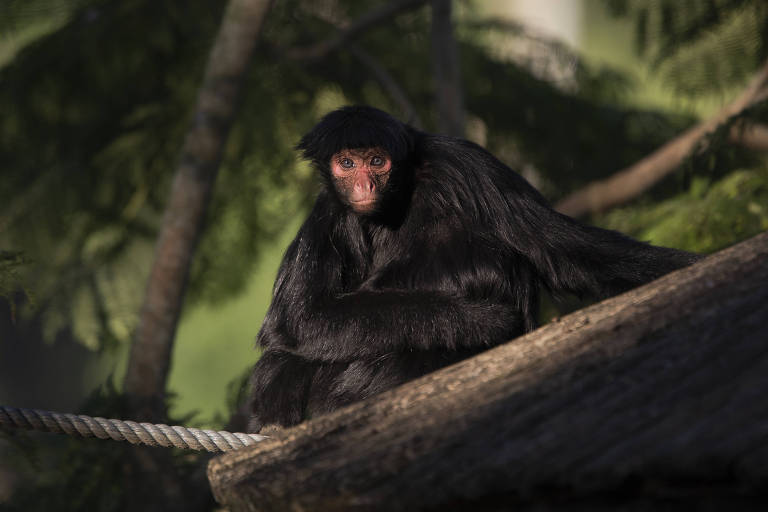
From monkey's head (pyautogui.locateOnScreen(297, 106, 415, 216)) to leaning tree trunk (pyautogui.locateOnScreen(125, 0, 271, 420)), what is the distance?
89.5 inches

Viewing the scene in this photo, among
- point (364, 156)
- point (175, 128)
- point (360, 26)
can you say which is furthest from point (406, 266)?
point (175, 128)

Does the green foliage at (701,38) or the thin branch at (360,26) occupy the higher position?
the thin branch at (360,26)

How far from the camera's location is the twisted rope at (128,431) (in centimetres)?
339

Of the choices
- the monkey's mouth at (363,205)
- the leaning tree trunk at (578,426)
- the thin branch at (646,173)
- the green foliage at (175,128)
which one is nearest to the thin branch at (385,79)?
the green foliage at (175,128)

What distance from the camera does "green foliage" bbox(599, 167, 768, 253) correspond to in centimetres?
504

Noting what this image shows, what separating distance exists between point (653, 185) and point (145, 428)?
5322 millimetres

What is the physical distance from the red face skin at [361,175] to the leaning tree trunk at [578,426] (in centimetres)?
143

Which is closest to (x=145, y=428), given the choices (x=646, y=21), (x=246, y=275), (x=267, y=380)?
(x=267, y=380)

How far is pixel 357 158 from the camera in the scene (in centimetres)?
443

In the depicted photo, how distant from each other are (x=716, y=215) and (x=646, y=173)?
235 centimetres

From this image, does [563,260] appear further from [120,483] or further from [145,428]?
[120,483]

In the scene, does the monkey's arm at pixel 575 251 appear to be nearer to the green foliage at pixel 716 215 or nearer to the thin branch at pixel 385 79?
the green foliage at pixel 716 215

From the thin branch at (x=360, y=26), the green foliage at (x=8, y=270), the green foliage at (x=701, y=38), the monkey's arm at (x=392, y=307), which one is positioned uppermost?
the thin branch at (x=360, y=26)

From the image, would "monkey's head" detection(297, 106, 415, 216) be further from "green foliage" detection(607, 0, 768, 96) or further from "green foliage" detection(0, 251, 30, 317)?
"green foliage" detection(607, 0, 768, 96)
